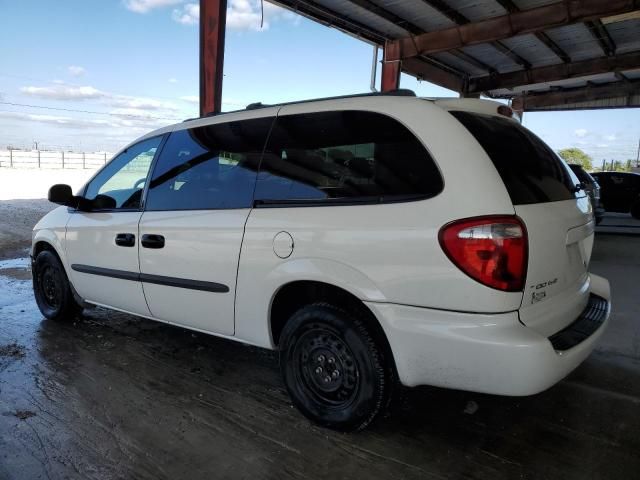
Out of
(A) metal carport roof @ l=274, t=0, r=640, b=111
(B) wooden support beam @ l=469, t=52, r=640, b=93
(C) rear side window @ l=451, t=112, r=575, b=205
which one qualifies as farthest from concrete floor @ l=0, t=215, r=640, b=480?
(B) wooden support beam @ l=469, t=52, r=640, b=93

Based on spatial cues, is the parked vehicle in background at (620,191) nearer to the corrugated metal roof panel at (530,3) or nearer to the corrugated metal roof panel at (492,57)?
the corrugated metal roof panel at (492,57)

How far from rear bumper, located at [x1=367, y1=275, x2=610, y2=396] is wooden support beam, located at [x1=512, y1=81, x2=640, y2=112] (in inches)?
793

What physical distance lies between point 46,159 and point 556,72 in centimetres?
3076

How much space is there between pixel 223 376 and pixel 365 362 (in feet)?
4.49

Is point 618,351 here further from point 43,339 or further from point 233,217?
point 43,339

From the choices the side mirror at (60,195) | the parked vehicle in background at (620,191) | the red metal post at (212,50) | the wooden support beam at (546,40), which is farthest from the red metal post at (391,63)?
the side mirror at (60,195)

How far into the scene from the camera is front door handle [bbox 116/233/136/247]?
3.46 metres

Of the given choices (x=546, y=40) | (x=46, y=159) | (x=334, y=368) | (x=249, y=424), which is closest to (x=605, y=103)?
(x=546, y=40)

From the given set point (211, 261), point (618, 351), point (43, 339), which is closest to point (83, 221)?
point (43, 339)

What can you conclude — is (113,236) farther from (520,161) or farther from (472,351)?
(520,161)

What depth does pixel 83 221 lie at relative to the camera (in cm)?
395

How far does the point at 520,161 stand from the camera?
2418 mm

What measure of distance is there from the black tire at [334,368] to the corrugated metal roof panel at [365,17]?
9.01 meters

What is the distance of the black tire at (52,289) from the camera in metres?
4.32
